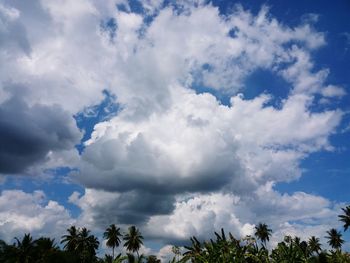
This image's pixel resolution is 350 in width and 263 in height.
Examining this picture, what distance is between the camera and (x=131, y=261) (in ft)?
79.9

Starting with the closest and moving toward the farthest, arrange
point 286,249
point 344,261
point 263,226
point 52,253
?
point 286,249 → point 344,261 → point 52,253 → point 263,226

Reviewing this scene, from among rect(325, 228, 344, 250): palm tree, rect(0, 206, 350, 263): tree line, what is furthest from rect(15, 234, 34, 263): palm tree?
rect(325, 228, 344, 250): palm tree

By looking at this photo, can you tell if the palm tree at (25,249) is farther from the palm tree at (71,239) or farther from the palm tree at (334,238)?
the palm tree at (334,238)

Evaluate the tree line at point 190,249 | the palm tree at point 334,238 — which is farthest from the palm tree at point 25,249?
the palm tree at point 334,238

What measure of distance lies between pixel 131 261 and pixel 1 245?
206 ft

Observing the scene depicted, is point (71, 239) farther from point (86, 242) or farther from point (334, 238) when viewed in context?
point (334, 238)

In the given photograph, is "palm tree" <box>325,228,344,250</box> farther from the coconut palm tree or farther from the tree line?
the coconut palm tree

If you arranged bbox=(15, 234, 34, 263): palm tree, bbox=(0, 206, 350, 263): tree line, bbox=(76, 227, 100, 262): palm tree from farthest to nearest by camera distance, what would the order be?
1. bbox=(76, 227, 100, 262): palm tree
2. bbox=(15, 234, 34, 263): palm tree
3. bbox=(0, 206, 350, 263): tree line

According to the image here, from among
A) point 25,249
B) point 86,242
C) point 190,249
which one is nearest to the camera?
point 190,249

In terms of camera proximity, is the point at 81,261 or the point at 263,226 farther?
the point at 263,226

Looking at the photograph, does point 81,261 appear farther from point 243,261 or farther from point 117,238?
point 243,261

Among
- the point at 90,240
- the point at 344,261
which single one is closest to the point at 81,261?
the point at 90,240

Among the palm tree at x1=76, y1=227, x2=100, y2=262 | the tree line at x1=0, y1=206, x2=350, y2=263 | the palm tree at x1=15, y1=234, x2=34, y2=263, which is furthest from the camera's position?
the palm tree at x1=76, y1=227, x2=100, y2=262

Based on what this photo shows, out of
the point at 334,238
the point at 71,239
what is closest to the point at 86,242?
the point at 71,239
